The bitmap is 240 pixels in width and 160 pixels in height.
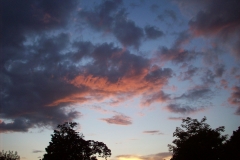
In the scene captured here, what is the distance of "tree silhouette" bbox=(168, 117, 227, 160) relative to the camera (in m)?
51.6

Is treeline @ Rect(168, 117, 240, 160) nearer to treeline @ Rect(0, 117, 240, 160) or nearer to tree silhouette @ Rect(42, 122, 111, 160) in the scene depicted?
treeline @ Rect(0, 117, 240, 160)

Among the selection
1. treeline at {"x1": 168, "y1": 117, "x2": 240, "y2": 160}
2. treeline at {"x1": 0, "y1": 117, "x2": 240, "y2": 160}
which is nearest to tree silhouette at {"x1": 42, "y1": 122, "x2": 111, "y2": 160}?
treeline at {"x1": 0, "y1": 117, "x2": 240, "y2": 160}

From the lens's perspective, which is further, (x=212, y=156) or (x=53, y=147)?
(x=53, y=147)

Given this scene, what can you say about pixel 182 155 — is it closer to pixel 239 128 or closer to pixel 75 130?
pixel 239 128

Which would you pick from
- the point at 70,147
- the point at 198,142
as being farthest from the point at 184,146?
the point at 70,147

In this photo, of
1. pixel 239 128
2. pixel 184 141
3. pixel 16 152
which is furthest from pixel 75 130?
pixel 239 128

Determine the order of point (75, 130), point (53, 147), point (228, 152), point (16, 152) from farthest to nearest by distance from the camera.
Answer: point (75, 130)
point (53, 147)
point (16, 152)
point (228, 152)

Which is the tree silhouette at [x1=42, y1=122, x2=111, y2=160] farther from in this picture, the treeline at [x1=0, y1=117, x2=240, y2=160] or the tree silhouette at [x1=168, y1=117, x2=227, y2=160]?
the tree silhouette at [x1=168, y1=117, x2=227, y2=160]

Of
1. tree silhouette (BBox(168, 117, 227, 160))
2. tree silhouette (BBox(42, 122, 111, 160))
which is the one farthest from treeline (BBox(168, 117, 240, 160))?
tree silhouette (BBox(42, 122, 111, 160))

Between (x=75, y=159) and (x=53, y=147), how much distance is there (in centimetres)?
863

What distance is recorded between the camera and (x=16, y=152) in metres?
53.8

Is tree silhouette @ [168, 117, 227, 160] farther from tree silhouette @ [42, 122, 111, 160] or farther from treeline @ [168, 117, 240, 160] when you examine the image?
tree silhouette @ [42, 122, 111, 160]

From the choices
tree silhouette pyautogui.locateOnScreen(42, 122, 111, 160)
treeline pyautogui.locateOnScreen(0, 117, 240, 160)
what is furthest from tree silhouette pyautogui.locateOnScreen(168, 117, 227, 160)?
tree silhouette pyautogui.locateOnScreen(42, 122, 111, 160)

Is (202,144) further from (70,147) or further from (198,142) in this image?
(70,147)
